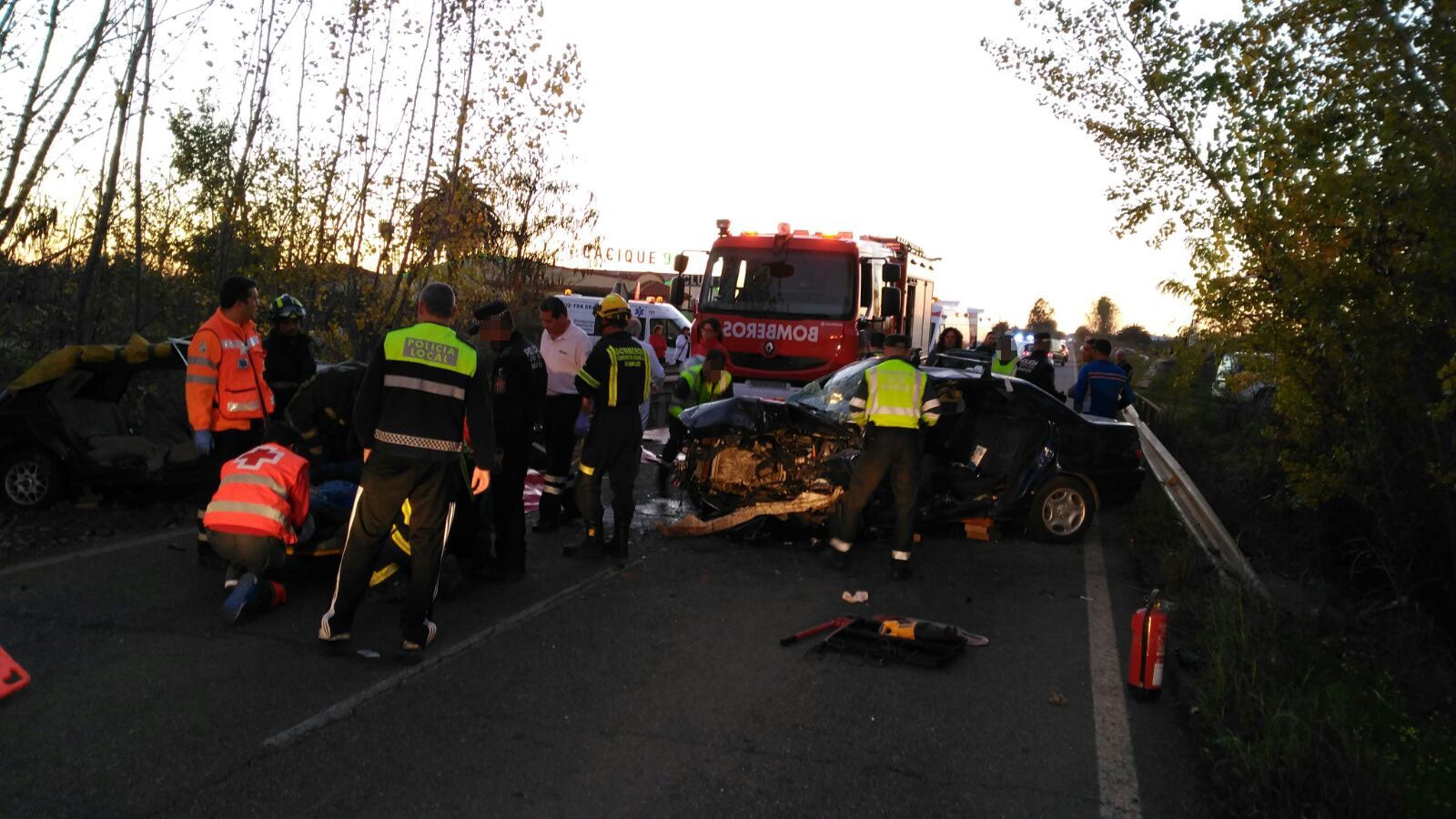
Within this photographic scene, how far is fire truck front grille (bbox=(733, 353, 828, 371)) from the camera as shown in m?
14.0

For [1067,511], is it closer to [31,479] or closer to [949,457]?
[949,457]

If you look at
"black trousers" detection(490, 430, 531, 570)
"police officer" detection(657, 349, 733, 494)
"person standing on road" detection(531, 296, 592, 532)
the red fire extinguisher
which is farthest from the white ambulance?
the red fire extinguisher

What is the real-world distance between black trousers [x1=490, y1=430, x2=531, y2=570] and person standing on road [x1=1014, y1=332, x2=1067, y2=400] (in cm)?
804

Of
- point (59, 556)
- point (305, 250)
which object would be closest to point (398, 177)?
point (305, 250)

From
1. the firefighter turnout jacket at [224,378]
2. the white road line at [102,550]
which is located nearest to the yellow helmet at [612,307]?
the firefighter turnout jacket at [224,378]

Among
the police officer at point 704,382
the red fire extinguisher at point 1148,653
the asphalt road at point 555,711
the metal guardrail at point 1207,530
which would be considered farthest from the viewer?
the police officer at point 704,382

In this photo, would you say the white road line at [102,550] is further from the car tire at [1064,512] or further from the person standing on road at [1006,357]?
the person standing on road at [1006,357]

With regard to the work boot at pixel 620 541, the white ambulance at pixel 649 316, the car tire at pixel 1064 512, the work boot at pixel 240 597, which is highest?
the white ambulance at pixel 649 316

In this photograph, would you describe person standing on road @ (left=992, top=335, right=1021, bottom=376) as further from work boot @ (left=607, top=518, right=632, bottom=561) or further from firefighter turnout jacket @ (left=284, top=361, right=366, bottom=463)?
firefighter turnout jacket @ (left=284, top=361, right=366, bottom=463)

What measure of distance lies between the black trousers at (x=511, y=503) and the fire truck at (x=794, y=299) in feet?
21.1

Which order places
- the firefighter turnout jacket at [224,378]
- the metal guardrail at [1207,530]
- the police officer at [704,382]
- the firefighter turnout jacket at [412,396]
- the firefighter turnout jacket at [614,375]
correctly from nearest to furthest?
the firefighter turnout jacket at [412,396] < the firefighter turnout jacket at [224,378] < the metal guardrail at [1207,530] < the firefighter turnout jacket at [614,375] < the police officer at [704,382]

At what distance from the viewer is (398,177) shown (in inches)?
504

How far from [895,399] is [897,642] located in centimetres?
238

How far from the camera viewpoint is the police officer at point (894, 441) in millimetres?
8203
